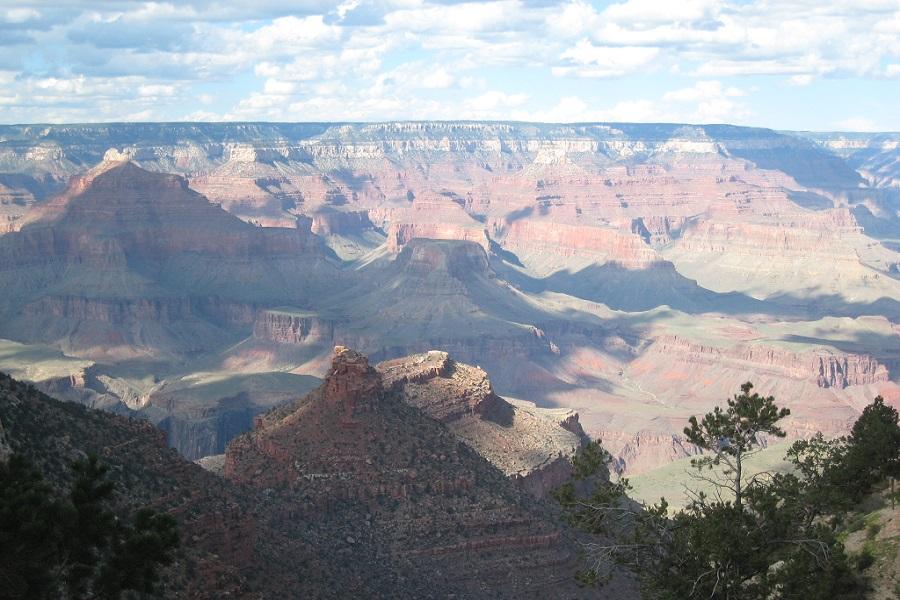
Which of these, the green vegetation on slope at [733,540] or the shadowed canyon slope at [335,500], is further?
the shadowed canyon slope at [335,500]

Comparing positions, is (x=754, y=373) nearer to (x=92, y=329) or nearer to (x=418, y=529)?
(x=92, y=329)

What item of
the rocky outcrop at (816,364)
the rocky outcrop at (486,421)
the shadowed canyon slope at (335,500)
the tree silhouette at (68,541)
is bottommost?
the rocky outcrop at (816,364)

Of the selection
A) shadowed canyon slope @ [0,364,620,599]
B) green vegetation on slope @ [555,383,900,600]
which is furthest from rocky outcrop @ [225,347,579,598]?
green vegetation on slope @ [555,383,900,600]

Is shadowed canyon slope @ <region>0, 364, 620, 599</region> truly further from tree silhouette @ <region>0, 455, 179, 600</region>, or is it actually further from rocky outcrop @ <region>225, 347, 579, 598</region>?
tree silhouette @ <region>0, 455, 179, 600</region>

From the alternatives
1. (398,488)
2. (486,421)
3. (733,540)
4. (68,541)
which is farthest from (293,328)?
(68,541)

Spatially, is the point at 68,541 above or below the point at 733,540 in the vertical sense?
above

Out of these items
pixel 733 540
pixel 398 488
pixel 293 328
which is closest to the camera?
pixel 733 540

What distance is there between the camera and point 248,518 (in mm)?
40875

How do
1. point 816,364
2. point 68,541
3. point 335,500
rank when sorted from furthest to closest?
point 816,364, point 335,500, point 68,541

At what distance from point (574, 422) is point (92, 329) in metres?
108

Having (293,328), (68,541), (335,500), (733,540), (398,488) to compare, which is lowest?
(293,328)

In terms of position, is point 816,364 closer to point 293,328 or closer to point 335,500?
point 293,328

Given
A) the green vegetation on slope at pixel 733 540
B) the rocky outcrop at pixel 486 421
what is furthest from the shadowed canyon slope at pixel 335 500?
the green vegetation on slope at pixel 733 540

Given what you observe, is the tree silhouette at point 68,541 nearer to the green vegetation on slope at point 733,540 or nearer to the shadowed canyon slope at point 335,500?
the shadowed canyon slope at point 335,500
